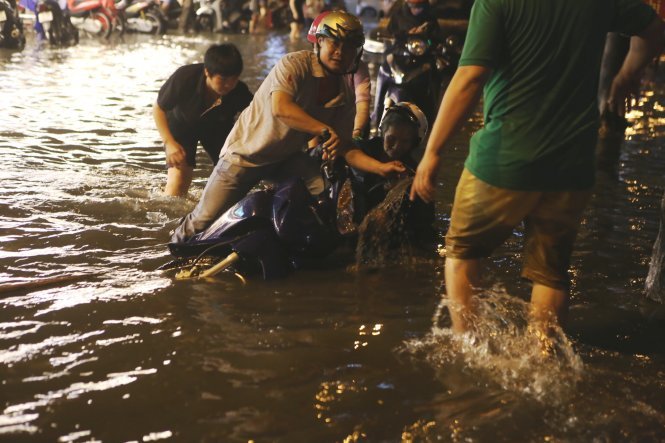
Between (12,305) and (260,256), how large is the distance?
142cm

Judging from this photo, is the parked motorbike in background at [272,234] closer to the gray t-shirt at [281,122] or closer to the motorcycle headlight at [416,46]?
the gray t-shirt at [281,122]

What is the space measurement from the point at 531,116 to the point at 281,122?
6.24ft

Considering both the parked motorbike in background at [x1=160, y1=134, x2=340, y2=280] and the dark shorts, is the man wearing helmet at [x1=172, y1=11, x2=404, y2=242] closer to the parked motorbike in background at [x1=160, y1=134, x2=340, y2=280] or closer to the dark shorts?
the parked motorbike in background at [x1=160, y1=134, x2=340, y2=280]

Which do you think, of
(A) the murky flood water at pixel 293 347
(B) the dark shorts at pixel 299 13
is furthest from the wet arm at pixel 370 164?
(B) the dark shorts at pixel 299 13

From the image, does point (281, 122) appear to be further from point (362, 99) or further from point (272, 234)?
point (362, 99)

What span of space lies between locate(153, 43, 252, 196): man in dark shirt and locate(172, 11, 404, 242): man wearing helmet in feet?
2.58

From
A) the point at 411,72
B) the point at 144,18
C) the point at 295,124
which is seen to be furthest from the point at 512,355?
the point at 144,18

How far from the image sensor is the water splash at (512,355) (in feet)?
12.6

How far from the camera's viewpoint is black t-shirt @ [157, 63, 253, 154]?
6258 millimetres

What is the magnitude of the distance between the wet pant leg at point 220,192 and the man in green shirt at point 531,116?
71.2 inches

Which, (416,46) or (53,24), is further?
(53,24)

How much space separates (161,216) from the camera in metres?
6.70

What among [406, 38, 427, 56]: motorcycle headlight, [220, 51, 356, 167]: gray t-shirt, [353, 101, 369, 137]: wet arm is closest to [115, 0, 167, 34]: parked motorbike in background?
[406, 38, 427, 56]: motorcycle headlight

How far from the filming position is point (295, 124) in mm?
4895
